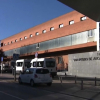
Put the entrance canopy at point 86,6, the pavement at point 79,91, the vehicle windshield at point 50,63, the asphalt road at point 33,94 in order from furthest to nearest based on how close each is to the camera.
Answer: the vehicle windshield at point 50,63 < the entrance canopy at point 86,6 < the pavement at point 79,91 < the asphalt road at point 33,94

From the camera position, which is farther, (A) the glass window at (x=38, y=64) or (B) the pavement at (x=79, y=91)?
(A) the glass window at (x=38, y=64)

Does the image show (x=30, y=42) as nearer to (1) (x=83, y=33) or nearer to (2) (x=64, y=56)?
(2) (x=64, y=56)


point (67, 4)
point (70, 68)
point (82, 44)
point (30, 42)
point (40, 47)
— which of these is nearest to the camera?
point (67, 4)

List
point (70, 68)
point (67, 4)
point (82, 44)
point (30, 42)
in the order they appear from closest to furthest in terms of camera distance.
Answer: point (67, 4)
point (70, 68)
point (82, 44)
point (30, 42)

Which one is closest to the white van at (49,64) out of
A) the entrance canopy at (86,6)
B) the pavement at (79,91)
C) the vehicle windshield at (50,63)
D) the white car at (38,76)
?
the vehicle windshield at (50,63)

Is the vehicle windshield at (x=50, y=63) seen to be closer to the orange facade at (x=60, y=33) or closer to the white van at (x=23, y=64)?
the orange facade at (x=60, y=33)

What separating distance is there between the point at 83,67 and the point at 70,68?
9.89 ft

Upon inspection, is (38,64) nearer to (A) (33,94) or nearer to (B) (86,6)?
(B) (86,6)

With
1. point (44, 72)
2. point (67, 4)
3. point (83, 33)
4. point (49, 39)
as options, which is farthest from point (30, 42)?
point (67, 4)

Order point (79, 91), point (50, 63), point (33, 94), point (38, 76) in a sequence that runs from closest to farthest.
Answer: point (33, 94) < point (79, 91) < point (38, 76) < point (50, 63)

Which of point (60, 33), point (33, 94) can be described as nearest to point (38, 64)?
point (60, 33)

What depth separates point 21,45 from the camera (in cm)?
5553

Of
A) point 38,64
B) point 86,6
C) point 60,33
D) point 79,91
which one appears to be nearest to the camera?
point 79,91

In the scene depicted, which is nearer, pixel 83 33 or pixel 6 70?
pixel 83 33
